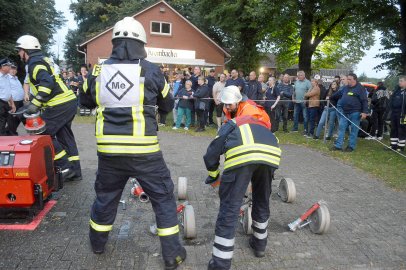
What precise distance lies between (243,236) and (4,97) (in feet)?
19.8

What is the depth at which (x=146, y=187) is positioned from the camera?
3.66m

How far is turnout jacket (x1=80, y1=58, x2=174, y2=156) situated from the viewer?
347cm

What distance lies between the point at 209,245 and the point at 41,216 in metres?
2.26

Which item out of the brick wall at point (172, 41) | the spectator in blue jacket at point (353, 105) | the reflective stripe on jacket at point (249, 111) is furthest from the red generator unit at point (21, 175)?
the brick wall at point (172, 41)

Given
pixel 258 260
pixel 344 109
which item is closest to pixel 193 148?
pixel 344 109

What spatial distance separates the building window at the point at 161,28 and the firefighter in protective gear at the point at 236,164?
30977 millimetres

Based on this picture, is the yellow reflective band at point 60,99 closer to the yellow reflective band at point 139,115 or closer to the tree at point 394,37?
the yellow reflective band at point 139,115

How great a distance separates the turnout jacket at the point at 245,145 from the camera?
3.54 meters

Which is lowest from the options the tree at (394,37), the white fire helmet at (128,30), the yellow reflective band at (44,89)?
the yellow reflective band at (44,89)

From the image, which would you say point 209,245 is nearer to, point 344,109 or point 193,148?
point 193,148

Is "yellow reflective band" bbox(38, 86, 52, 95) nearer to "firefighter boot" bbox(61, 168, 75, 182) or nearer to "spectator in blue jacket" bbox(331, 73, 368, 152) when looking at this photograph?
"firefighter boot" bbox(61, 168, 75, 182)

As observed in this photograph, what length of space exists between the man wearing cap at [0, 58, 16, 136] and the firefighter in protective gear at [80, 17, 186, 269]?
5.01 metres

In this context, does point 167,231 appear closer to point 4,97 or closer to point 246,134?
point 246,134

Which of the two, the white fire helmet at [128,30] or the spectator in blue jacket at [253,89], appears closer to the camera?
the white fire helmet at [128,30]
